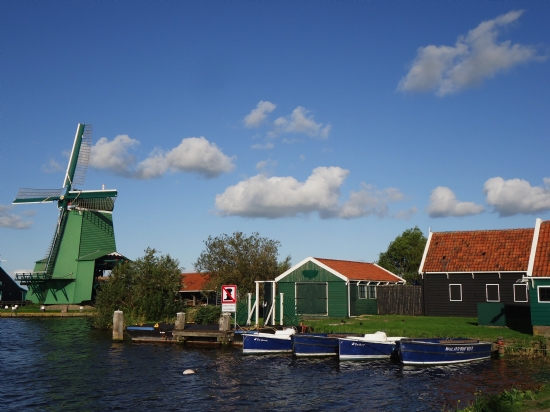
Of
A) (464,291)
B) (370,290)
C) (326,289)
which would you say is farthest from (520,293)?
(326,289)

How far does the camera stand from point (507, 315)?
121ft

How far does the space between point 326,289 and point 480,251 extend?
12.6 m

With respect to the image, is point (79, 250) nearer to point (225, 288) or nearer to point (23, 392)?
point (225, 288)

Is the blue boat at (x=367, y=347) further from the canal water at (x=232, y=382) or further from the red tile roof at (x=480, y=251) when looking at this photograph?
the red tile roof at (x=480, y=251)

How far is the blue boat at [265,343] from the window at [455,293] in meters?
16.9

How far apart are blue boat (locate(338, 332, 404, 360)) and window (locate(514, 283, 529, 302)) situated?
54.2 ft

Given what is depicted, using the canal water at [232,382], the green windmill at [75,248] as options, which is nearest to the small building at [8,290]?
the green windmill at [75,248]

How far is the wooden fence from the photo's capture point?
4494 cm

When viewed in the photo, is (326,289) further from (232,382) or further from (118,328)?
(232,382)

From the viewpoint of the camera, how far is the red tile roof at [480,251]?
4091 cm

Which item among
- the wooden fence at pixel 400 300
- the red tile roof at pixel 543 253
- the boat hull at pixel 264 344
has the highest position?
the red tile roof at pixel 543 253

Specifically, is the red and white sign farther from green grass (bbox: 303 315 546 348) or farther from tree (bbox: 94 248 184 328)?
tree (bbox: 94 248 184 328)

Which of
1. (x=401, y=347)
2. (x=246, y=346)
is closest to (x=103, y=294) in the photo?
(x=246, y=346)

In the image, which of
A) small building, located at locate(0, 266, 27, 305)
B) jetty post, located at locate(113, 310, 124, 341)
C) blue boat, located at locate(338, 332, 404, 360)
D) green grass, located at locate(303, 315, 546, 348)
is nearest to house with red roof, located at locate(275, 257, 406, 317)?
green grass, located at locate(303, 315, 546, 348)
